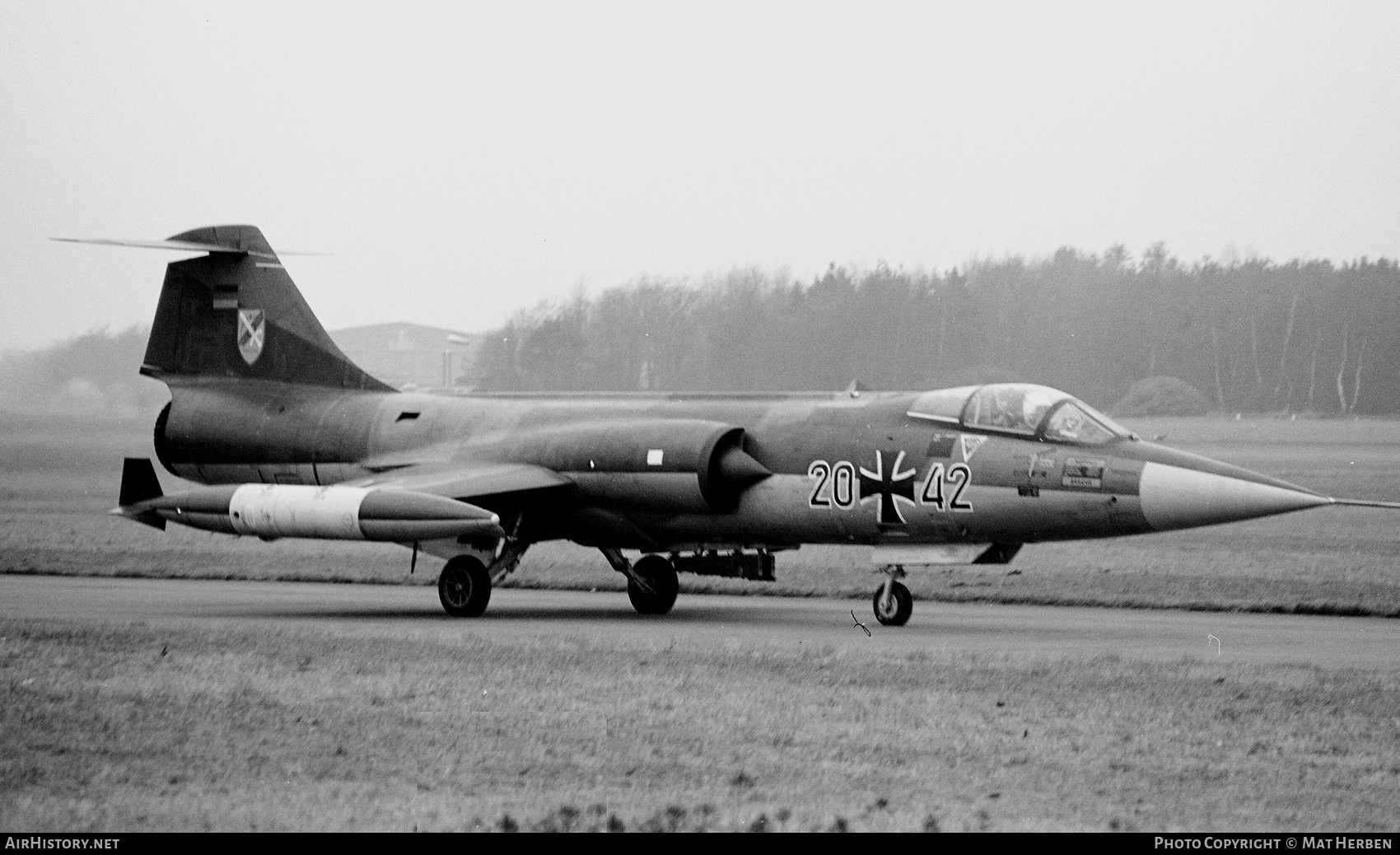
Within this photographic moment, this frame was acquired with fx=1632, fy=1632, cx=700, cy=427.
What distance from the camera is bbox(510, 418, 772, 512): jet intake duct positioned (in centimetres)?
1525

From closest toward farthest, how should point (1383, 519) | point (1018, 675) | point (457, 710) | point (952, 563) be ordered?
point (457, 710) → point (1018, 675) → point (952, 563) → point (1383, 519)

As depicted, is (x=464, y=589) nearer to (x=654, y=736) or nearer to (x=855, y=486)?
(x=855, y=486)

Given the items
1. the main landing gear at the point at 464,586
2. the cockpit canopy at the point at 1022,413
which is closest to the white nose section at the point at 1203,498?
the cockpit canopy at the point at 1022,413

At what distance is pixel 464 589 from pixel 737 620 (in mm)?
2573

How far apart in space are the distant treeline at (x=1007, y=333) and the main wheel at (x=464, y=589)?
1163 cm

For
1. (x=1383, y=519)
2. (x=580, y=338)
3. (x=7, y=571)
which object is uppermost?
(x=580, y=338)

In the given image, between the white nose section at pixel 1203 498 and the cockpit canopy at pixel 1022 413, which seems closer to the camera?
the white nose section at pixel 1203 498

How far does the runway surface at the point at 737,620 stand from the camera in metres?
12.4

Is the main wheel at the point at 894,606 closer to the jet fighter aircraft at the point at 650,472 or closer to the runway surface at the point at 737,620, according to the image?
the jet fighter aircraft at the point at 650,472

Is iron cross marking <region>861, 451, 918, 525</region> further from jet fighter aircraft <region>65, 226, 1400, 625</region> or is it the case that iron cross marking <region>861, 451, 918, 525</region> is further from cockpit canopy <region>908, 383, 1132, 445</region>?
cockpit canopy <region>908, 383, 1132, 445</region>

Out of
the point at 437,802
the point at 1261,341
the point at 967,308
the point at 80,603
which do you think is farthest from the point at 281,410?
the point at 1261,341

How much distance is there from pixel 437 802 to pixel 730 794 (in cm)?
122

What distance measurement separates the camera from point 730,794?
684 cm

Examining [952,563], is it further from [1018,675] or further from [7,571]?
[7,571]
